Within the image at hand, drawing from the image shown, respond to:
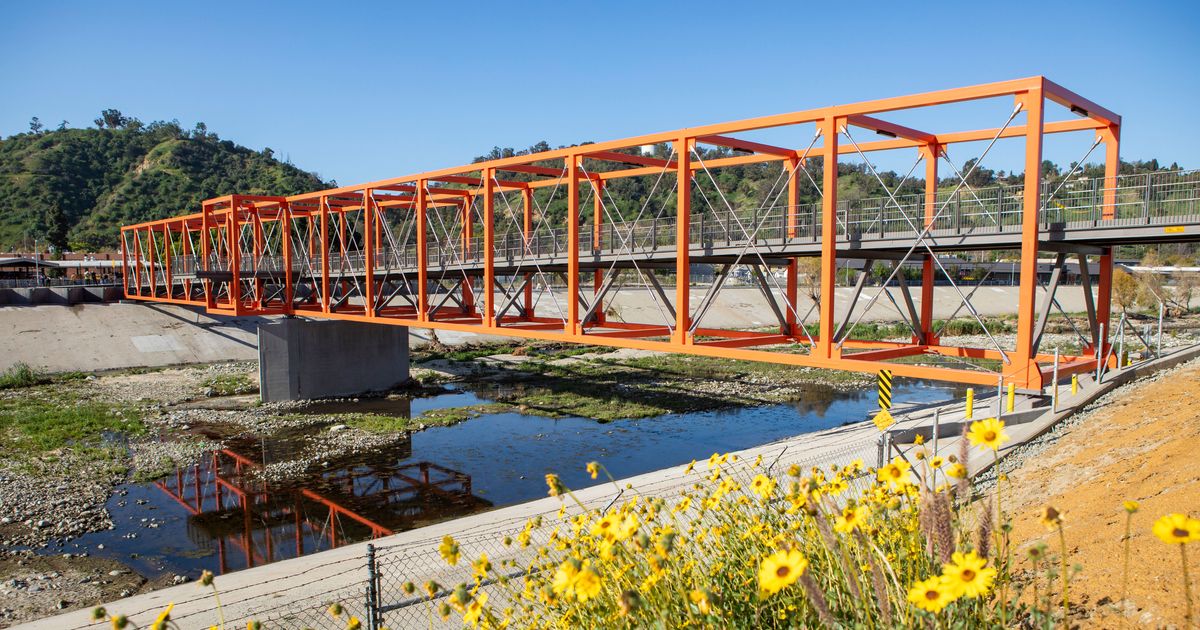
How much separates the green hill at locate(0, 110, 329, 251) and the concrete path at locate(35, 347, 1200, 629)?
87.0m

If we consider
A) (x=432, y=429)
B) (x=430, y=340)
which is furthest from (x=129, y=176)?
(x=432, y=429)

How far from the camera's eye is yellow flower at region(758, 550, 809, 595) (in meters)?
2.40

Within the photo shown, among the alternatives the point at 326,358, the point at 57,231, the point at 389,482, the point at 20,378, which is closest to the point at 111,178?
the point at 57,231

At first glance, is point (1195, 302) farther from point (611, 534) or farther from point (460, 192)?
point (611, 534)

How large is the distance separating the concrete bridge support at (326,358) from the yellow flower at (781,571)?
112ft

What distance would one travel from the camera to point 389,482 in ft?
68.9

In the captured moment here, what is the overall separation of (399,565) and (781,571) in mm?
10653

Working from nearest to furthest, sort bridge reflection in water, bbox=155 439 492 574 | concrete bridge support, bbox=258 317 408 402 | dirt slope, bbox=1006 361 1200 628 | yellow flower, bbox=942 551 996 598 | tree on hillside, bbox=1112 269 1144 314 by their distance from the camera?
yellow flower, bbox=942 551 996 598
dirt slope, bbox=1006 361 1200 628
bridge reflection in water, bbox=155 439 492 574
concrete bridge support, bbox=258 317 408 402
tree on hillside, bbox=1112 269 1144 314

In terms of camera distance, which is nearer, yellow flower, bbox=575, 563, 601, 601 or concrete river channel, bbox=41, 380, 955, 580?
yellow flower, bbox=575, 563, 601, 601

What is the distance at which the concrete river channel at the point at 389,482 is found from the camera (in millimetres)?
16266

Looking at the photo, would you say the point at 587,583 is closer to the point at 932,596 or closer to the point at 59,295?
the point at 932,596

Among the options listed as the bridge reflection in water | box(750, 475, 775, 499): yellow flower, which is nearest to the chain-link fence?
box(750, 475, 775, 499): yellow flower

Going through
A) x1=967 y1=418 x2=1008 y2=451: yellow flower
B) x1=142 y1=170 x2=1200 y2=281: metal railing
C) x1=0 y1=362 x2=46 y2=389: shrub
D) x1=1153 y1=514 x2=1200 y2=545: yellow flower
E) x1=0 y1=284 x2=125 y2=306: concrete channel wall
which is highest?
x1=142 y1=170 x2=1200 y2=281: metal railing

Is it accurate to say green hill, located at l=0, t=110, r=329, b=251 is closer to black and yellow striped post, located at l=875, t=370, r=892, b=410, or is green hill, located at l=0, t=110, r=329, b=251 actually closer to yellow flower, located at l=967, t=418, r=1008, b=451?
black and yellow striped post, located at l=875, t=370, r=892, b=410
